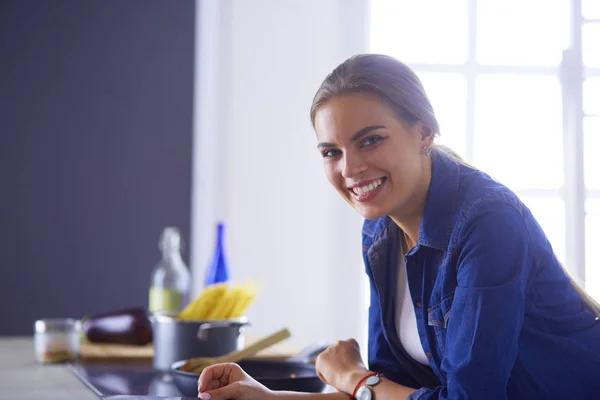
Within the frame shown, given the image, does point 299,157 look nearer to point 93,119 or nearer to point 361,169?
point 93,119

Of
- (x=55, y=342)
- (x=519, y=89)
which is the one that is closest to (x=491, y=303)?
(x=55, y=342)

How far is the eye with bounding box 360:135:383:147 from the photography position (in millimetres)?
1155

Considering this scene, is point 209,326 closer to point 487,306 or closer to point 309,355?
point 309,355

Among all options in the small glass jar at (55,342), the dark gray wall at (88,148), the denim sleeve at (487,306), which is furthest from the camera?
the dark gray wall at (88,148)

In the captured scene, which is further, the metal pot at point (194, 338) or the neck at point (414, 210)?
the metal pot at point (194, 338)

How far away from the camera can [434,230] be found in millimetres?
1150

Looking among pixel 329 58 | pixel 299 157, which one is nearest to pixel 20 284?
pixel 299 157

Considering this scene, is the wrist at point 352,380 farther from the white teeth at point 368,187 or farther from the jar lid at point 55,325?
the jar lid at point 55,325

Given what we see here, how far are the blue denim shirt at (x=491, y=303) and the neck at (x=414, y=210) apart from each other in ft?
0.08

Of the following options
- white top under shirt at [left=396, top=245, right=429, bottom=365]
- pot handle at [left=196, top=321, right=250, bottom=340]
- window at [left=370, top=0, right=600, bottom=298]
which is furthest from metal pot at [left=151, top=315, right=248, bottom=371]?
window at [left=370, top=0, right=600, bottom=298]

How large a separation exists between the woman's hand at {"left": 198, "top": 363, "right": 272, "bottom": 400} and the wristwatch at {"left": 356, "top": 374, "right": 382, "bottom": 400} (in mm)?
166

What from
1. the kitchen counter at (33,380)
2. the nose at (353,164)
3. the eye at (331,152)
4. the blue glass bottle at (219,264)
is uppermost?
the eye at (331,152)

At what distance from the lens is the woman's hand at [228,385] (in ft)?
3.58

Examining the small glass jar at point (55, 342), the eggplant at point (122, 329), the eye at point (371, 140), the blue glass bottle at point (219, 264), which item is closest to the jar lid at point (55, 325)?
the small glass jar at point (55, 342)
